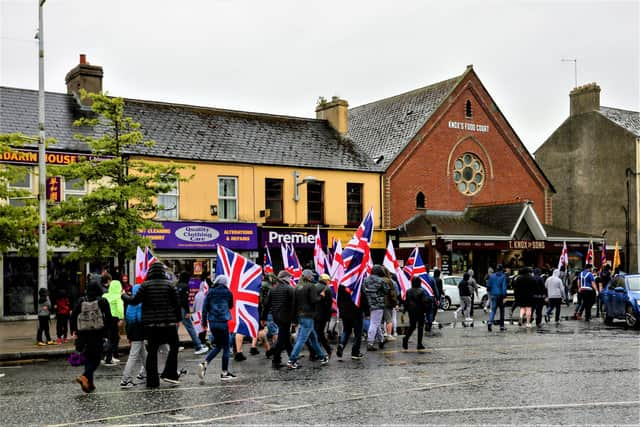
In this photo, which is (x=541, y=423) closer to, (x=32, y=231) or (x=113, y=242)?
(x=113, y=242)

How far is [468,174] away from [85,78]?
18.9 meters

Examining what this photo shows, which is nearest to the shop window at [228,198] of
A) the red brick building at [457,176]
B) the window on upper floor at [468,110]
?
the red brick building at [457,176]

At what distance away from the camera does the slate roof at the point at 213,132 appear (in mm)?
28973

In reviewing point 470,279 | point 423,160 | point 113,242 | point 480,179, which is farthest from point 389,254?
point 480,179

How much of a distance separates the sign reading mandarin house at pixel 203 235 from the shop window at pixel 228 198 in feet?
1.90

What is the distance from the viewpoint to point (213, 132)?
3306 centimetres

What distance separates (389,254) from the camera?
21125mm

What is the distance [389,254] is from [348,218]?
13.9 m

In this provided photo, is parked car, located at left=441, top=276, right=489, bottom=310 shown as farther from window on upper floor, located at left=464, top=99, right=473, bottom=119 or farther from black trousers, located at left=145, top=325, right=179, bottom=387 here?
black trousers, located at left=145, top=325, right=179, bottom=387

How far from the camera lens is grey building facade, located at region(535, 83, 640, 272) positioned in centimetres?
4588

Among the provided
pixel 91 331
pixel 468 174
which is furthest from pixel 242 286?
pixel 468 174

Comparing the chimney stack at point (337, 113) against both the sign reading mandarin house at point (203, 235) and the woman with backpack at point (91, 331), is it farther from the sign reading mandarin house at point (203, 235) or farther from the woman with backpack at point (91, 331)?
the woman with backpack at point (91, 331)

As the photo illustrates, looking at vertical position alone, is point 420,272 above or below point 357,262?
below

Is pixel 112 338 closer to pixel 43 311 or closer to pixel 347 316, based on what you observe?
pixel 43 311
